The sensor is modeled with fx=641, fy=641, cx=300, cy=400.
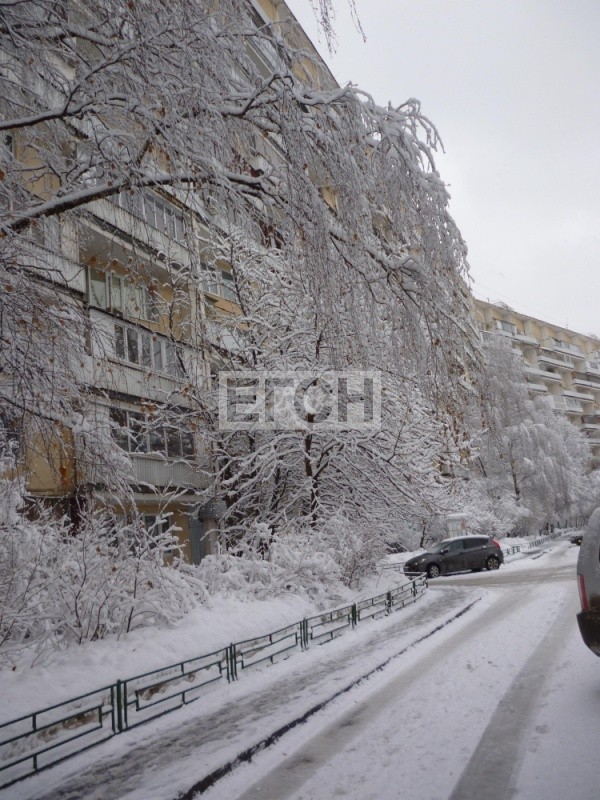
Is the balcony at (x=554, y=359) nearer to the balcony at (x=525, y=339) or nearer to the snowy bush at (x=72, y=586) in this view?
the balcony at (x=525, y=339)

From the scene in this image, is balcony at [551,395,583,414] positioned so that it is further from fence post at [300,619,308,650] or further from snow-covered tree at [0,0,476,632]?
snow-covered tree at [0,0,476,632]

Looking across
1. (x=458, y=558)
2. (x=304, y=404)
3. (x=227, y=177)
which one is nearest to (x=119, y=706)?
(x=227, y=177)

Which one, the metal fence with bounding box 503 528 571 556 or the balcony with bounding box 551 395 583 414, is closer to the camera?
the metal fence with bounding box 503 528 571 556

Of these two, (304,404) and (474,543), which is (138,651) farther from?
(474,543)

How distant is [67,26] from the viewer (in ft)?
19.2

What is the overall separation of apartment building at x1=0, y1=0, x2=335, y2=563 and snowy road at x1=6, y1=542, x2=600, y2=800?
308cm

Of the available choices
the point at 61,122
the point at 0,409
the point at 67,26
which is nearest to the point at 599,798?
the point at 0,409

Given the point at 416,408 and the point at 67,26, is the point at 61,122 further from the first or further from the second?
the point at 416,408

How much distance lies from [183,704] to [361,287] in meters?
5.41

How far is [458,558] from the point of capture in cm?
2620

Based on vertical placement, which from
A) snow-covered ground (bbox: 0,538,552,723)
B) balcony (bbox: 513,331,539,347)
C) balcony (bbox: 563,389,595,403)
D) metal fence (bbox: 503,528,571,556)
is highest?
balcony (bbox: 513,331,539,347)

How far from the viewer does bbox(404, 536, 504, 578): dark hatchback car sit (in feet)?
85.3

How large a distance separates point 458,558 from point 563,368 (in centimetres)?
7607

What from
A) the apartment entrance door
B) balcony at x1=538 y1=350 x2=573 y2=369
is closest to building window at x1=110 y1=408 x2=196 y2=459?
the apartment entrance door
